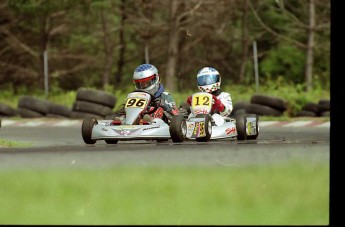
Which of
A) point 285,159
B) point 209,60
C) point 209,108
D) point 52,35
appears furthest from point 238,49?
point 285,159

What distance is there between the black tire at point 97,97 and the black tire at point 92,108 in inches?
3.6

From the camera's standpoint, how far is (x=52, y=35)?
133ft

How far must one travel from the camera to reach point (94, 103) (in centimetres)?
2158

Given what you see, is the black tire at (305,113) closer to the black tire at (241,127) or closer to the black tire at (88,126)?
the black tire at (241,127)

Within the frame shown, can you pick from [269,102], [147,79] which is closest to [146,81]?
[147,79]

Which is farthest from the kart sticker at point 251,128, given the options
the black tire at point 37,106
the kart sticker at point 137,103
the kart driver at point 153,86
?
the black tire at point 37,106

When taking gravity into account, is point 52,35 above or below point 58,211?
above

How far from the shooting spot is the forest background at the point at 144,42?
37219 millimetres

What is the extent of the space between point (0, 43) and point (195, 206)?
35291 millimetres

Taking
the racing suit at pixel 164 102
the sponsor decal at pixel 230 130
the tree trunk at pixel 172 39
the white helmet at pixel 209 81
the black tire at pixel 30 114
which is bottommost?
the black tire at pixel 30 114

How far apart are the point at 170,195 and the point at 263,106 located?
46.9 ft

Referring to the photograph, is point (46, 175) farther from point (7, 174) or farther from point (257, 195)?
point (257, 195)

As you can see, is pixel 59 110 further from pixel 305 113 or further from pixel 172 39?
pixel 172 39

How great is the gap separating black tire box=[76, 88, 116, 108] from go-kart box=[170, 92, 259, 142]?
276 inches
